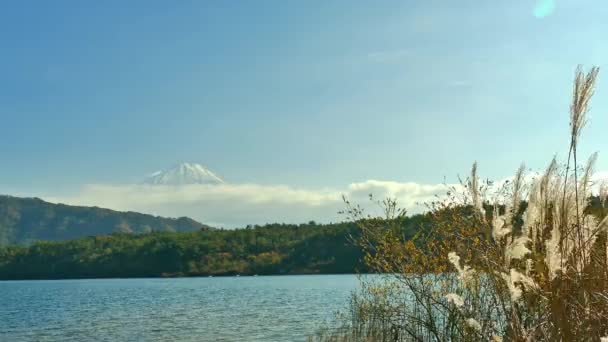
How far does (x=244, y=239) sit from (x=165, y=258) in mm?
22905

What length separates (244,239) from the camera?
18025cm

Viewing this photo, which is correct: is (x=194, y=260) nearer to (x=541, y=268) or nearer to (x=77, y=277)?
(x=77, y=277)

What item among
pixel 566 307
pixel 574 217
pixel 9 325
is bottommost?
pixel 9 325

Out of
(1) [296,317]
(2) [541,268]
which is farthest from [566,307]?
(1) [296,317]

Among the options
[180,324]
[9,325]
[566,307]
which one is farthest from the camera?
[9,325]

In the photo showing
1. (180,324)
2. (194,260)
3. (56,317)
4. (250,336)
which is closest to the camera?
(250,336)

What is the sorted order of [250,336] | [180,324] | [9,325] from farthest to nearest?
[9,325] → [180,324] → [250,336]

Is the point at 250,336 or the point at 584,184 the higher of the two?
the point at 584,184

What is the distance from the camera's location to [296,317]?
118ft

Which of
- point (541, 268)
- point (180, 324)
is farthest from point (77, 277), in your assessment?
point (541, 268)

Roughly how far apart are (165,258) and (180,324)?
5440 inches

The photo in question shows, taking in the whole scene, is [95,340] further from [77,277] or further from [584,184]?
[77,277]

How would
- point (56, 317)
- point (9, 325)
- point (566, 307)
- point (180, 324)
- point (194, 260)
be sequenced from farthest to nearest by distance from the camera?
point (194, 260), point (56, 317), point (9, 325), point (180, 324), point (566, 307)

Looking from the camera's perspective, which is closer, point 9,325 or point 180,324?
point 180,324
